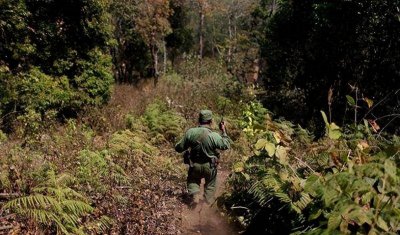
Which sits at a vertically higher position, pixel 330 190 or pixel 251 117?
pixel 330 190

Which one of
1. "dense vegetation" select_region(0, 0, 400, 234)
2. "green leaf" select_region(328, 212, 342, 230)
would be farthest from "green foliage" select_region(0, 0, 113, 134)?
"green leaf" select_region(328, 212, 342, 230)

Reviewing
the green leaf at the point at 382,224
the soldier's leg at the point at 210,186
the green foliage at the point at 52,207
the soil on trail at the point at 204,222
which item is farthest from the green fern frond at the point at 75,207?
the green leaf at the point at 382,224

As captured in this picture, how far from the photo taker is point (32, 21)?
46.0 feet

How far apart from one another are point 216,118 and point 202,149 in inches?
277

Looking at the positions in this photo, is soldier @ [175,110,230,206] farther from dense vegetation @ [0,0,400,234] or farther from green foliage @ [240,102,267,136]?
green foliage @ [240,102,267,136]

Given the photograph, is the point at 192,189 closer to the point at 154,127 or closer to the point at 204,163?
the point at 204,163

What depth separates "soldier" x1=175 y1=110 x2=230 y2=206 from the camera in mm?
7395

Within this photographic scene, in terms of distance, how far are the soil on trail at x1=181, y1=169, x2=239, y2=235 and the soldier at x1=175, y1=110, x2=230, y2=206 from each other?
0.16m

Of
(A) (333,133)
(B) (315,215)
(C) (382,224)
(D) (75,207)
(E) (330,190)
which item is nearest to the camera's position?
(C) (382,224)

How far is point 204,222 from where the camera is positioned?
24.0ft

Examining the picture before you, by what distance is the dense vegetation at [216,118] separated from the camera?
182 inches

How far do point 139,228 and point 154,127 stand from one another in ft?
22.0

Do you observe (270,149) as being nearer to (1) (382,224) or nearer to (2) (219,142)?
(1) (382,224)

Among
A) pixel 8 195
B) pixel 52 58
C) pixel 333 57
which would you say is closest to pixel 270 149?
pixel 8 195
